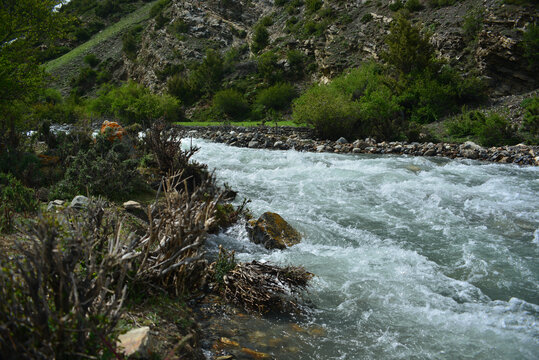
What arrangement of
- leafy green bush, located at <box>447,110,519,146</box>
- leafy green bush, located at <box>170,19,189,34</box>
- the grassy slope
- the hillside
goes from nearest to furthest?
leafy green bush, located at <box>447,110,519,146</box>
the hillside
leafy green bush, located at <box>170,19,189,34</box>
the grassy slope

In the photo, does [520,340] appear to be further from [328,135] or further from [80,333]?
[328,135]

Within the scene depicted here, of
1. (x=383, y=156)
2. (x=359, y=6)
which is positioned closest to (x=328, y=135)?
(x=383, y=156)

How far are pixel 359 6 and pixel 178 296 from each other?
41.9 metres

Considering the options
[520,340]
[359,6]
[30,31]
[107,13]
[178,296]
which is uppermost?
[107,13]

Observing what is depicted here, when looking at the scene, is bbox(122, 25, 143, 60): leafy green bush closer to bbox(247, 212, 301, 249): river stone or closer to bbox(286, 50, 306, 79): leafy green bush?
bbox(286, 50, 306, 79): leafy green bush

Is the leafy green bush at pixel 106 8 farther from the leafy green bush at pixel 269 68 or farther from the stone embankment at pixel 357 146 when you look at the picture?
the stone embankment at pixel 357 146

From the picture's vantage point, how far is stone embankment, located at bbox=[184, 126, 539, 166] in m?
13.5

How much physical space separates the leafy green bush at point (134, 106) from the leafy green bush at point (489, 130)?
69.9 ft

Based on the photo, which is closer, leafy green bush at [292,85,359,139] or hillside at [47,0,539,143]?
leafy green bush at [292,85,359,139]

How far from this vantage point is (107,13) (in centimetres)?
7831

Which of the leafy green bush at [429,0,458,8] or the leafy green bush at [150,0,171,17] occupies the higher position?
the leafy green bush at [150,0,171,17]

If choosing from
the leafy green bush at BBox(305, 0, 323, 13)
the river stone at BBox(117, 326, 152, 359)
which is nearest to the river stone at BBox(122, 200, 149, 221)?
the river stone at BBox(117, 326, 152, 359)

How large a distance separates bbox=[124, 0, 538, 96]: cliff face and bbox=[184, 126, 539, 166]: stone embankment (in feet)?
34.5

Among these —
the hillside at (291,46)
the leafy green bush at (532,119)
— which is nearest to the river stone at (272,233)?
the leafy green bush at (532,119)
